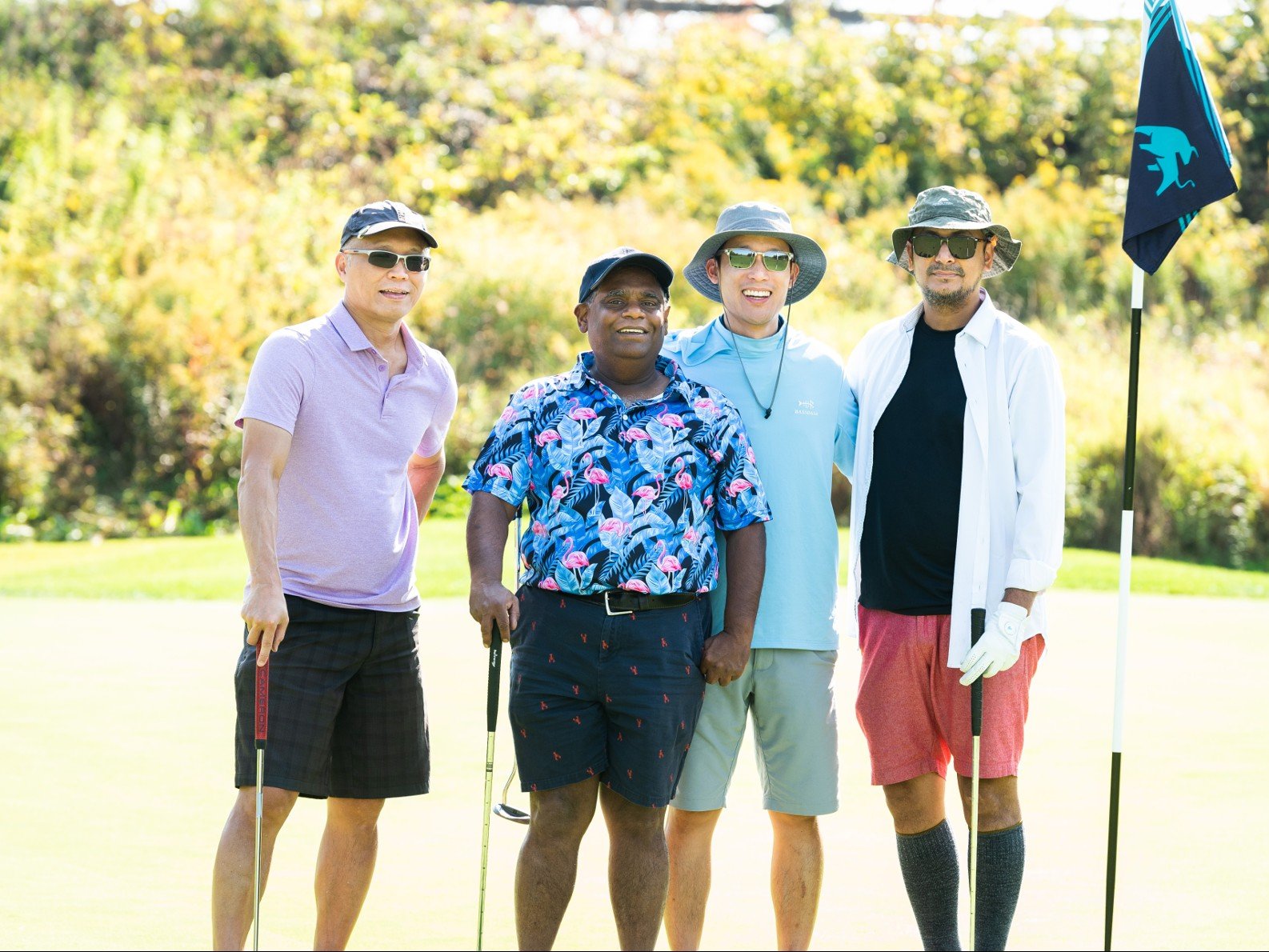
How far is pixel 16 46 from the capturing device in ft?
60.1

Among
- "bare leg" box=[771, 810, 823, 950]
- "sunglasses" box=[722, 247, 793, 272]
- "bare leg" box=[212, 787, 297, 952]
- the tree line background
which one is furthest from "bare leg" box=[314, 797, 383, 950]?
the tree line background

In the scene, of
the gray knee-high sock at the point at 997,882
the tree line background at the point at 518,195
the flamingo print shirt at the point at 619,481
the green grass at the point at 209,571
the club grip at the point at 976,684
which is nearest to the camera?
the flamingo print shirt at the point at 619,481

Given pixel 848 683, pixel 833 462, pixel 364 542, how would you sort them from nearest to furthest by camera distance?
pixel 364 542 < pixel 833 462 < pixel 848 683

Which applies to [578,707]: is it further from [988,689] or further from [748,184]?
[748,184]

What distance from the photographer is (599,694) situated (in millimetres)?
3596

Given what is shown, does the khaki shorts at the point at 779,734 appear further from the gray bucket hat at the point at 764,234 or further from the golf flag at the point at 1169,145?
the golf flag at the point at 1169,145

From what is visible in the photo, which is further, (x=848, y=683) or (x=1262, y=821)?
(x=848, y=683)

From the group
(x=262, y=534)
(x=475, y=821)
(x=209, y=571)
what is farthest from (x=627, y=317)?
(x=209, y=571)

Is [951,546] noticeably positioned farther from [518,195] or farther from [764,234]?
[518,195]

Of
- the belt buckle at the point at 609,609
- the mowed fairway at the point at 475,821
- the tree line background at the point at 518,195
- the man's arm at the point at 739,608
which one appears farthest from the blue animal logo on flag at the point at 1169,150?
the tree line background at the point at 518,195

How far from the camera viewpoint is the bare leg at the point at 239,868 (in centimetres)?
360

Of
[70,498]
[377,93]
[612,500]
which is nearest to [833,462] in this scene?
[612,500]

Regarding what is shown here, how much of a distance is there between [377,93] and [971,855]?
1718 cm

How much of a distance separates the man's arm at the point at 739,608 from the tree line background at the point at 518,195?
8921 millimetres
